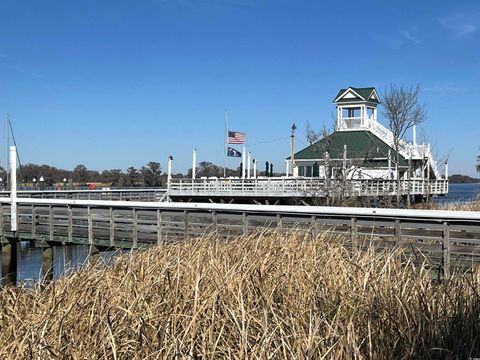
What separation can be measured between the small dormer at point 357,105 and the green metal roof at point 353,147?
1034 mm

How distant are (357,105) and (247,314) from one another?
47452 millimetres

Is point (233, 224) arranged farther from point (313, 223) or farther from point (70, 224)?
point (70, 224)

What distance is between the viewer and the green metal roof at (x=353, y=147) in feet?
147

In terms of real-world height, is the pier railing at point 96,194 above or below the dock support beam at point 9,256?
above

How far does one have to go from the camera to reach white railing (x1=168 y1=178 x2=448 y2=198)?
117 feet

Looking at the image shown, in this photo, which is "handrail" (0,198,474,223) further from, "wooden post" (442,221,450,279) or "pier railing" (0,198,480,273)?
"wooden post" (442,221,450,279)

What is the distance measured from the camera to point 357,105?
50344 millimetres

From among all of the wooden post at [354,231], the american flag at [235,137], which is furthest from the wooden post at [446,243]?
the american flag at [235,137]

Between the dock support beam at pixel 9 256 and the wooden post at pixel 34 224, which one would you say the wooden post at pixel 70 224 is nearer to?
the wooden post at pixel 34 224

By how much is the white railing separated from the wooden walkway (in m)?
17.7

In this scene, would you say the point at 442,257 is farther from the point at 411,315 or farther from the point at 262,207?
the point at 411,315

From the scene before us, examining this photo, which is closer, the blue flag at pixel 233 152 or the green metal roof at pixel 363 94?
the blue flag at pixel 233 152

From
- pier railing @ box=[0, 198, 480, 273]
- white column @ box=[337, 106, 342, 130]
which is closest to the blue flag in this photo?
white column @ box=[337, 106, 342, 130]

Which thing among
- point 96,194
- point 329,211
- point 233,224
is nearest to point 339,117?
point 96,194
